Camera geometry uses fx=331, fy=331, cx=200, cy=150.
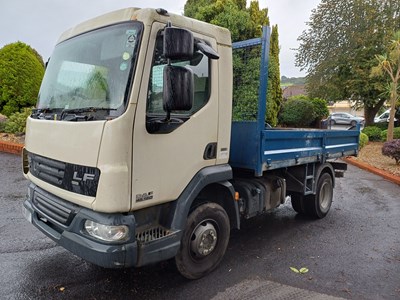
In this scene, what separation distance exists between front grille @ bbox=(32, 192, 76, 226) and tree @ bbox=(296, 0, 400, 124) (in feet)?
61.0

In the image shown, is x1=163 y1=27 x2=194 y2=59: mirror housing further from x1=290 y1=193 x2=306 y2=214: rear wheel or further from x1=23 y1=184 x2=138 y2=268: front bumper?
x1=290 y1=193 x2=306 y2=214: rear wheel

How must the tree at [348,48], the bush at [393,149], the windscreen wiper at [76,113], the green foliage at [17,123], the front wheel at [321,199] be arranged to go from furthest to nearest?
1. the tree at [348,48]
2. the green foliage at [17,123]
3. the bush at [393,149]
4. the front wheel at [321,199]
5. the windscreen wiper at [76,113]

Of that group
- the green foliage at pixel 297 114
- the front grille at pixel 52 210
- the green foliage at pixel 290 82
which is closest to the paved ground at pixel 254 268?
the front grille at pixel 52 210

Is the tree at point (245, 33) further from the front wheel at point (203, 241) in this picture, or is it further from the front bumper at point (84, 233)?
the front bumper at point (84, 233)

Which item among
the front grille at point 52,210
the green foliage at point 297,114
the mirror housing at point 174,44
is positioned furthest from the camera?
the green foliage at point 297,114

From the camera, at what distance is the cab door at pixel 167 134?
2699mm

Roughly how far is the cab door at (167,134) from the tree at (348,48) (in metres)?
17.5

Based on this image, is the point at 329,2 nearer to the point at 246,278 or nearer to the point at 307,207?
the point at 307,207

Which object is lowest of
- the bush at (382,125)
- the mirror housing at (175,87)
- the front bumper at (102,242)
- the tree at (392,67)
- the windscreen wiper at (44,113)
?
the front bumper at (102,242)

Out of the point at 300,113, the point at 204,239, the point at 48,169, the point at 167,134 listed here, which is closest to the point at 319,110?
the point at 300,113

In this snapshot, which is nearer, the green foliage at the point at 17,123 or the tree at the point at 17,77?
the green foliage at the point at 17,123

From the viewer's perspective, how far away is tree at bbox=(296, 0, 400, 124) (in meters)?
18.8

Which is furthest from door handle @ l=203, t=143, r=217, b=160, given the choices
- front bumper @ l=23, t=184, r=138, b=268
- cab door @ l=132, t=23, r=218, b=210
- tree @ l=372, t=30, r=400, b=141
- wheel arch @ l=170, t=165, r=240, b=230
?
tree @ l=372, t=30, r=400, b=141

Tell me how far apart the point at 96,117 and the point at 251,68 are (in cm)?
208
